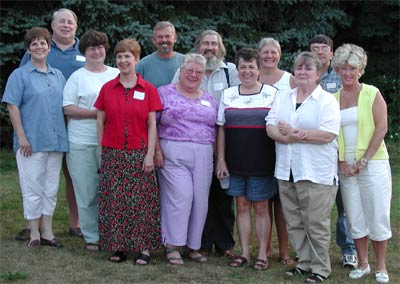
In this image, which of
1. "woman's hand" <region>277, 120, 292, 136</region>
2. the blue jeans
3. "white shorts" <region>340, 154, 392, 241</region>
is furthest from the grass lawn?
"woman's hand" <region>277, 120, 292, 136</region>

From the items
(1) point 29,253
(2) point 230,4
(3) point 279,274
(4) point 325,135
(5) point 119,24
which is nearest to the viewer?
(4) point 325,135

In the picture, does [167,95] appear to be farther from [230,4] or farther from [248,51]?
[230,4]

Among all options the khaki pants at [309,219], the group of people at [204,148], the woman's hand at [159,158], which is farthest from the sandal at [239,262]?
the woman's hand at [159,158]

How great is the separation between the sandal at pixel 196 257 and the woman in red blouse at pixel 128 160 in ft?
1.07

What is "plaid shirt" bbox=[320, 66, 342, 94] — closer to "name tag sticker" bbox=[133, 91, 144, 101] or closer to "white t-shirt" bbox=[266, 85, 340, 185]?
"white t-shirt" bbox=[266, 85, 340, 185]

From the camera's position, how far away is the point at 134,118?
195 inches

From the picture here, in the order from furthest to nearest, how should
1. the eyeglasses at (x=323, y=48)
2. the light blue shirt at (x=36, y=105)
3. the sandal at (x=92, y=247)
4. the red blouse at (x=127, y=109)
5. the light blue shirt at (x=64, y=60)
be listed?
→ 1. the light blue shirt at (x=64, y=60)
2. the eyeglasses at (x=323, y=48)
3. the sandal at (x=92, y=247)
4. the light blue shirt at (x=36, y=105)
5. the red blouse at (x=127, y=109)

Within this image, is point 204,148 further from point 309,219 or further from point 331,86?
point 331,86

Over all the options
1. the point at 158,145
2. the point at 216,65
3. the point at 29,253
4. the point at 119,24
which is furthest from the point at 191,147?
the point at 119,24

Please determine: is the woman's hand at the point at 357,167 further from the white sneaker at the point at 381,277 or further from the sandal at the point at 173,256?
the sandal at the point at 173,256

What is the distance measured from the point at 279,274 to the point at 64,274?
5.47 feet

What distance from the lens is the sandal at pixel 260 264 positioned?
16.5 ft

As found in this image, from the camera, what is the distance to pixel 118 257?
203 inches

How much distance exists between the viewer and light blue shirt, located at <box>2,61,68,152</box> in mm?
5312
